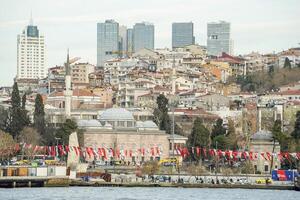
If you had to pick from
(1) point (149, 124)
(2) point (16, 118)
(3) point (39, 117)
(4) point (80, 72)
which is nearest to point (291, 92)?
(4) point (80, 72)

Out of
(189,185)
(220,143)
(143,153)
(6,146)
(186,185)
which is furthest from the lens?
(143,153)

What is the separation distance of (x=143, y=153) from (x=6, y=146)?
14.5m

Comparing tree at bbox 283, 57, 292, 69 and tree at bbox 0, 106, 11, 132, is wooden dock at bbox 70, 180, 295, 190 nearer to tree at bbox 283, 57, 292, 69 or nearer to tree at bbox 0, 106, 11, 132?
tree at bbox 0, 106, 11, 132

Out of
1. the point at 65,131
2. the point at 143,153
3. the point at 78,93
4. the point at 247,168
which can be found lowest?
the point at 247,168

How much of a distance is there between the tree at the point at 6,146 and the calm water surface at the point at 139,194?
14.6 meters

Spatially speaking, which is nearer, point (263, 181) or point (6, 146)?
point (263, 181)

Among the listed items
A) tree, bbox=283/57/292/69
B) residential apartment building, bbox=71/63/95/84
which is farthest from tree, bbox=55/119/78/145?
residential apartment building, bbox=71/63/95/84

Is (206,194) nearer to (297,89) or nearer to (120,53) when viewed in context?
(297,89)

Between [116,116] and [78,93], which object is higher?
[78,93]

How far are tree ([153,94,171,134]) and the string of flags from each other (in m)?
6.06

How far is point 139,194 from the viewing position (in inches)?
2522

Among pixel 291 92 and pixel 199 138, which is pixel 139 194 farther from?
pixel 291 92

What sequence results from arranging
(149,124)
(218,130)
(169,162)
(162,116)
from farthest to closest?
(162,116), (149,124), (218,130), (169,162)

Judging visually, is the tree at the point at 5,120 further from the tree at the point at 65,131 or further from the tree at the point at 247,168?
the tree at the point at 247,168
